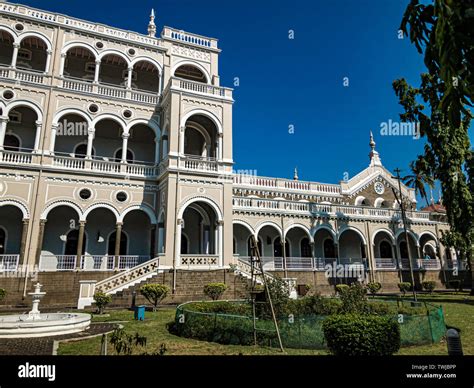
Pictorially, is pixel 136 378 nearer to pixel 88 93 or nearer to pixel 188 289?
pixel 188 289

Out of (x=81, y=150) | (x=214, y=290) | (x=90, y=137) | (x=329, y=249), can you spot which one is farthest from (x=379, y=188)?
(x=81, y=150)

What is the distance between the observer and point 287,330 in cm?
855

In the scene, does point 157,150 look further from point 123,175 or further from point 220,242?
point 220,242

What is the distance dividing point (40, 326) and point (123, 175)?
1276cm

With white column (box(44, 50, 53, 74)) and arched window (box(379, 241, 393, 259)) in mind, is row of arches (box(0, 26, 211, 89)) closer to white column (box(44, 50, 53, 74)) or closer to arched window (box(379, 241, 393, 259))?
white column (box(44, 50, 53, 74))

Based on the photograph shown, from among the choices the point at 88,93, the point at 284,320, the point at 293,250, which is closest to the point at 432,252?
the point at 293,250

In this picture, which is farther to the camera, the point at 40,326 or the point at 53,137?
the point at 53,137

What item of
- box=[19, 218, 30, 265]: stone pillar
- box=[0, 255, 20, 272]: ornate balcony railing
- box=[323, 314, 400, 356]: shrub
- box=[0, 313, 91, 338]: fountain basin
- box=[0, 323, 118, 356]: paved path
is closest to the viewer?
box=[323, 314, 400, 356]: shrub

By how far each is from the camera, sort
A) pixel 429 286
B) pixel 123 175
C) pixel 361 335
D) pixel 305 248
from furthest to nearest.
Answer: pixel 305 248 < pixel 429 286 < pixel 123 175 < pixel 361 335

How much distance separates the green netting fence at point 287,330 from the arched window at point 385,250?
22.7 metres

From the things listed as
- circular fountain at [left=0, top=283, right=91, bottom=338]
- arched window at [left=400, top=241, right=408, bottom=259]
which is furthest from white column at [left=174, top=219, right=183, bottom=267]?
arched window at [left=400, top=241, right=408, bottom=259]

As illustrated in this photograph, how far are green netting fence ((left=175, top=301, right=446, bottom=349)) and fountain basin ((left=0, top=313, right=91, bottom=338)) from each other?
3399 millimetres

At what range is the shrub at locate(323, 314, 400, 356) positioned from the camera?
675cm

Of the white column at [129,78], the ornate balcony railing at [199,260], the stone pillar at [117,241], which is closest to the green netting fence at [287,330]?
the ornate balcony railing at [199,260]
